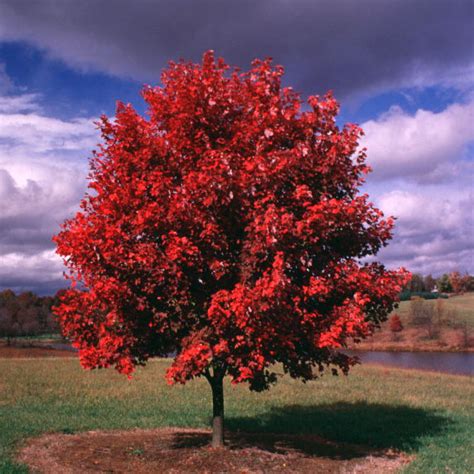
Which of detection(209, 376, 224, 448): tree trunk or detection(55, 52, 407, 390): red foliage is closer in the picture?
detection(55, 52, 407, 390): red foliage

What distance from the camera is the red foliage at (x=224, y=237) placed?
9.89 m

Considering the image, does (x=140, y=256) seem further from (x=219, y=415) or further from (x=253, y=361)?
(x=219, y=415)

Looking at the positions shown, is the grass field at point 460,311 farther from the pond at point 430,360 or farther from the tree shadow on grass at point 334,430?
Answer: the tree shadow on grass at point 334,430

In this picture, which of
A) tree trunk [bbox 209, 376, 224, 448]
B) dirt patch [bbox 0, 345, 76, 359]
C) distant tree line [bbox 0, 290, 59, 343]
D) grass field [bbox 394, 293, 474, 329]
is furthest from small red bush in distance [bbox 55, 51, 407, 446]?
distant tree line [bbox 0, 290, 59, 343]

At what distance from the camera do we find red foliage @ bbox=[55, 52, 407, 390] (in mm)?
9891

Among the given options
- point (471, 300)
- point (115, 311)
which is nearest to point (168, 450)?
point (115, 311)

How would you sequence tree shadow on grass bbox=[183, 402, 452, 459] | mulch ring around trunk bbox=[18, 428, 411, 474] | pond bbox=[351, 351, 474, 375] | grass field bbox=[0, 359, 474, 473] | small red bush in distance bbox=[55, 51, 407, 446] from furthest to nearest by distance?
pond bbox=[351, 351, 474, 375], grass field bbox=[0, 359, 474, 473], tree shadow on grass bbox=[183, 402, 452, 459], mulch ring around trunk bbox=[18, 428, 411, 474], small red bush in distance bbox=[55, 51, 407, 446]

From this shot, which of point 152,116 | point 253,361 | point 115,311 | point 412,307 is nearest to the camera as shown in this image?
point 253,361

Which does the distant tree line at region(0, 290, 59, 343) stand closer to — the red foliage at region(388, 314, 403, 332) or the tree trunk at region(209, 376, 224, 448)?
the red foliage at region(388, 314, 403, 332)

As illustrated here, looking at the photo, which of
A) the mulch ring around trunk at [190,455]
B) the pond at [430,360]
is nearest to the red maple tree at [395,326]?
the pond at [430,360]

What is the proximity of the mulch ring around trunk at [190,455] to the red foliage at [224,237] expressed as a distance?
1.93 meters

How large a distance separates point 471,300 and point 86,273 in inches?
6089

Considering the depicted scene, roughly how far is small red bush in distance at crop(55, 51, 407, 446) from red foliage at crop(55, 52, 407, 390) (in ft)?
0.10

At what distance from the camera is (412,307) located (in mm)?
111500
